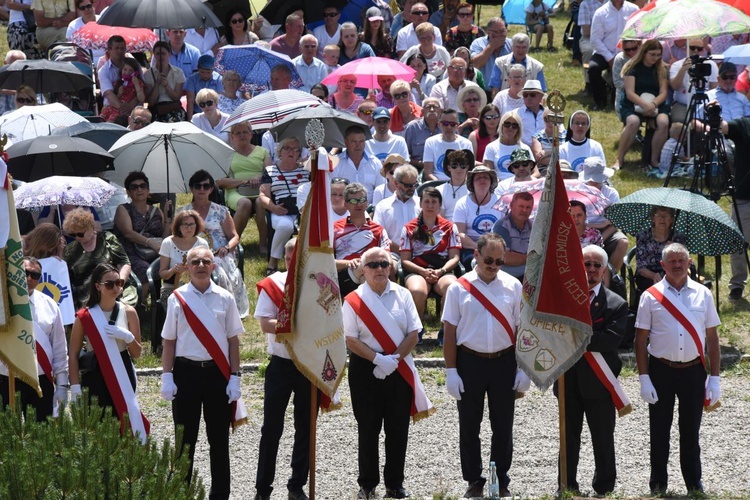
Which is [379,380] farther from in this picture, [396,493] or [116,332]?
[116,332]

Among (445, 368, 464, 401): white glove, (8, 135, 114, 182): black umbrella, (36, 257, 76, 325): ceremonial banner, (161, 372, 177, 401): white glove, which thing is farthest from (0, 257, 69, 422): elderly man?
(8, 135, 114, 182): black umbrella

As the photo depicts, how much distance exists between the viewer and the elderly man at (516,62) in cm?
1866

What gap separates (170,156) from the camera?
14586 millimetres

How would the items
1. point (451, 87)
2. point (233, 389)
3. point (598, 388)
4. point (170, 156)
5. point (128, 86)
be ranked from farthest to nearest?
point (128, 86) → point (451, 87) → point (170, 156) → point (598, 388) → point (233, 389)

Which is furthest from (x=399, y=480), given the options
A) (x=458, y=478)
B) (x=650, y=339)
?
(x=650, y=339)

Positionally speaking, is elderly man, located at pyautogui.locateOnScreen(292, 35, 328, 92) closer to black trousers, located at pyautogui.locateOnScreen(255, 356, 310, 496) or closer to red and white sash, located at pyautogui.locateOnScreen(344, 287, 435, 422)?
red and white sash, located at pyautogui.locateOnScreen(344, 287, 435, 422)

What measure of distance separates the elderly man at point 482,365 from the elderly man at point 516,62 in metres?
8.41

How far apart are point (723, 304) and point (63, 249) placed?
691 centimetres

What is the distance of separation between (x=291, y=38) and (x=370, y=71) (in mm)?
2468

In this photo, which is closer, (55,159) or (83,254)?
(83,254)

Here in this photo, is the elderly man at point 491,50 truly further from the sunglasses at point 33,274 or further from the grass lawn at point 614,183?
the sunglasses at point 33,274

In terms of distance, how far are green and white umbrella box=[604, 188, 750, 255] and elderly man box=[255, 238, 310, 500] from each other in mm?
3746

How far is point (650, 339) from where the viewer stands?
10430mm

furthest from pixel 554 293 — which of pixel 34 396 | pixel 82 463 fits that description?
pixel 82 463
